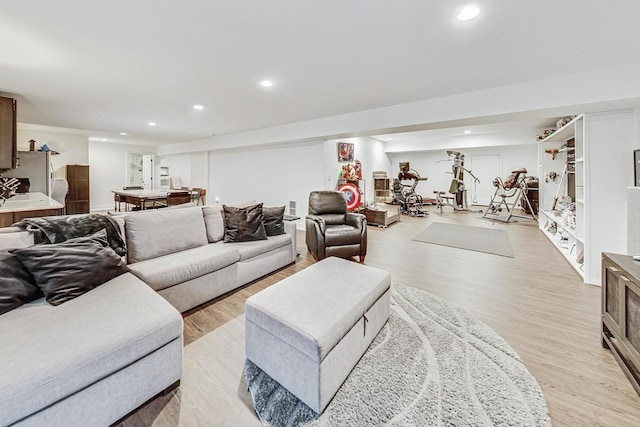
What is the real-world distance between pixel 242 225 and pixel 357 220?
1698 millimetres

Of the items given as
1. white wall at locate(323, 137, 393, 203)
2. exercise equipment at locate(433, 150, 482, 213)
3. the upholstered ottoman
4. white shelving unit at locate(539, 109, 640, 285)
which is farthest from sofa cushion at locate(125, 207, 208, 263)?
exercise equipment at locate(433, 150, 482, 213)

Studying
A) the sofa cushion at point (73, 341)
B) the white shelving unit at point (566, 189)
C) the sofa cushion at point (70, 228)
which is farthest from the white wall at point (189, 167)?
the white shelving unit at point (566, 189)

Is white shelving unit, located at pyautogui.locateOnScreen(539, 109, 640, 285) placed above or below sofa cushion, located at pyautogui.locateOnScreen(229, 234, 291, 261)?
above

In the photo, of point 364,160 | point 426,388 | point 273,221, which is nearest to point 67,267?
point 273,221

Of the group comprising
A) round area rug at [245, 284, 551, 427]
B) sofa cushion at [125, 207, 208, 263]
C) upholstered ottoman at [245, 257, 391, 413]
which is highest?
sofa cushion at [125, 207, 208, 263]

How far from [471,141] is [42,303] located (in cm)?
998

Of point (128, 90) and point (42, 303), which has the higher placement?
point (128, 90)

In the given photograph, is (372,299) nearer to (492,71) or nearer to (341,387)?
(341,387)

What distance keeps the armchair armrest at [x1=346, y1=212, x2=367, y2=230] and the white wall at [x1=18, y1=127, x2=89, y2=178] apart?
8.36 m

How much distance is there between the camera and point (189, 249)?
9.30 feet

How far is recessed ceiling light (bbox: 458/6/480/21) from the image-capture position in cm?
177

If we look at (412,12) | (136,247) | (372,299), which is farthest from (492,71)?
(136,247)

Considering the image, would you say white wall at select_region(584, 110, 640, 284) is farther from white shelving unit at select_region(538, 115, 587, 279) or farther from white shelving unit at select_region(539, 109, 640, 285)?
white shelving unit at select_region(538, 115, 587, 279)

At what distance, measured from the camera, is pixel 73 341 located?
1.25 metres
